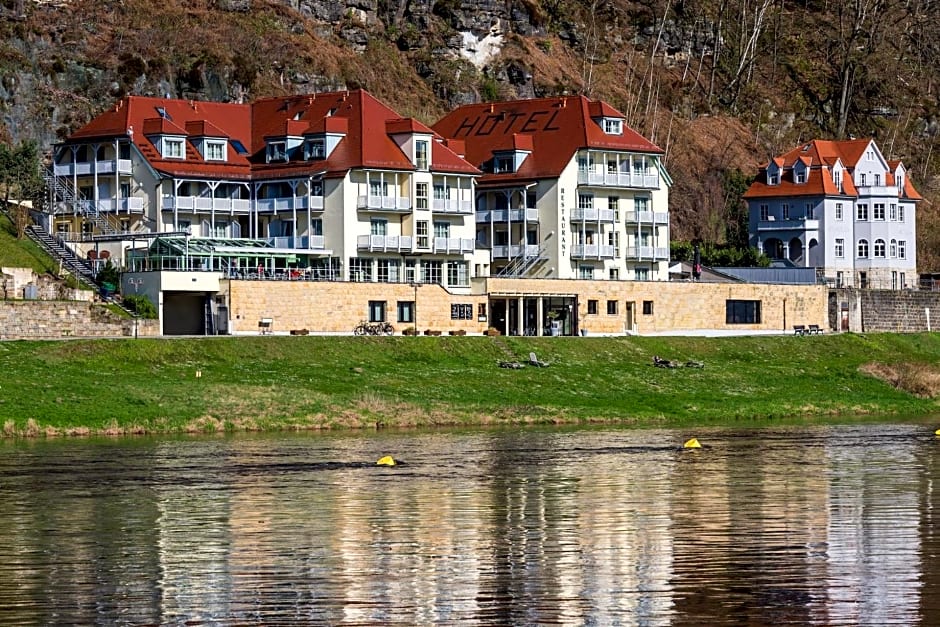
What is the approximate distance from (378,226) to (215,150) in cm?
1200

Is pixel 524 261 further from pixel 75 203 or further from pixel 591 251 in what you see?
pixel 75 203

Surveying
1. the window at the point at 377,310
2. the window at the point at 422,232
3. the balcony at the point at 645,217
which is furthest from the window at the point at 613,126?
the window at the point at 377,310

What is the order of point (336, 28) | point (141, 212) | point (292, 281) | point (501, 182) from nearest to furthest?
point (292, 281) < point (141, 212) < point (501, 182) < point (336, 28)

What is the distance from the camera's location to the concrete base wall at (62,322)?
9175cm

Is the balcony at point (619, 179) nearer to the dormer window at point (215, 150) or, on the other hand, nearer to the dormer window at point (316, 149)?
the dormer window at point (316, 149)

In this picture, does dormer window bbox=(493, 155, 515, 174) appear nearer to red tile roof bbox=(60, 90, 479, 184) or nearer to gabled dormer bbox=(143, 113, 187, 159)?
red tile roof bbox=(60, 90, 479, 184)

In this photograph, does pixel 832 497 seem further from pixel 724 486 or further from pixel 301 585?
pixel 301 585

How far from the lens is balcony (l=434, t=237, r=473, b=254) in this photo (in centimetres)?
12200

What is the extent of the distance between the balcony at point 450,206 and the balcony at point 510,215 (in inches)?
235

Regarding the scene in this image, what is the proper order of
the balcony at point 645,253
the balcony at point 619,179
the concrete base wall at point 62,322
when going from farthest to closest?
the balcony at point 645,253 → the balcony at point 619,179 → the concrete base wall at point 62,322

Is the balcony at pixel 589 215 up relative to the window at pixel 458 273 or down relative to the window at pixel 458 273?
up

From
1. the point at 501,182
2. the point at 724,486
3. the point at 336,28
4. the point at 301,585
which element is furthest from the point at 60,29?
the point at 301,585

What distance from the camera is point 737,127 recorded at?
187 meters

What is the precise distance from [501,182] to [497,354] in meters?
33.7
